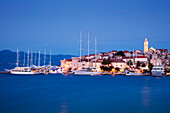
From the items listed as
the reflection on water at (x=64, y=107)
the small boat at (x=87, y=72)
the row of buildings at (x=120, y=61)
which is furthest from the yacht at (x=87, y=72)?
the reflection on water at (x=64, y=107)

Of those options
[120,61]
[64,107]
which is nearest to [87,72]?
[120,61]

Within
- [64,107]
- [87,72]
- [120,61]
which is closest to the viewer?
[64,107]

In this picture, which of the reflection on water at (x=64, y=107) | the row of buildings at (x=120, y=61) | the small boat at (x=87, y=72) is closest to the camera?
the reflection on water at (x=64, y=107)

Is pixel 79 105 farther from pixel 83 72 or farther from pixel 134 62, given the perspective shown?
pixel 134 62

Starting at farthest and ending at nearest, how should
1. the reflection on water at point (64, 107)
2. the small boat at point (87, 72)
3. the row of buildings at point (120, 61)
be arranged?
1. the row of buildings at point (120, 61)
2. the small boat at point (87, 72)
3. the reflection on water at point (64, 107)

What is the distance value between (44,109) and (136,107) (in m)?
8.22

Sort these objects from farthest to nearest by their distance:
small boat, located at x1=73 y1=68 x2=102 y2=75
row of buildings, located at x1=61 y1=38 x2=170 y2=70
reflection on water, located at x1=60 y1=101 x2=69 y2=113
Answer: row of buildings, located at x1=61 y1=38 x2=170 y2=70 < small boat, located at x1=73 y1=68 x2=102 y2=75 < reflection on water, located at x1=60 y1=101 x2=69 y2=113

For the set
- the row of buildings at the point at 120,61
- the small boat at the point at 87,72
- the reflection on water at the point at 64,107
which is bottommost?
the reflection on water at the point at 64,107

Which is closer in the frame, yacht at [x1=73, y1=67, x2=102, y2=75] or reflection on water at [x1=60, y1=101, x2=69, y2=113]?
reflection on water at [x1=60, y1=101, x2=69, y2=113]

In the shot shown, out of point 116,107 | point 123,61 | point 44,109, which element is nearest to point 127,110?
point 116,107

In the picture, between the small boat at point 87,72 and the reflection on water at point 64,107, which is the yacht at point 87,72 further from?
the reflection on water at point 64,107

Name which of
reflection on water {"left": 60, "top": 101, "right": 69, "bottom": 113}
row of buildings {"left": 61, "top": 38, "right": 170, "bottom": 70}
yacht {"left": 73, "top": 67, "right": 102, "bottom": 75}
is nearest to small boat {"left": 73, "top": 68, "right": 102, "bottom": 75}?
yacht {"left": 73, "top": 67, "right": 102, "bottom": 75}

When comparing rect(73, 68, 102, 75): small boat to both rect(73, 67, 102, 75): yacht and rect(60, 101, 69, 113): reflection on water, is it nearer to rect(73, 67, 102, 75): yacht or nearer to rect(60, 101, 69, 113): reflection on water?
rect(73, 67, 102, 75): yacht

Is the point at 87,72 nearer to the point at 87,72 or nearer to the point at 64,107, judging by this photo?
the point at 87,72
